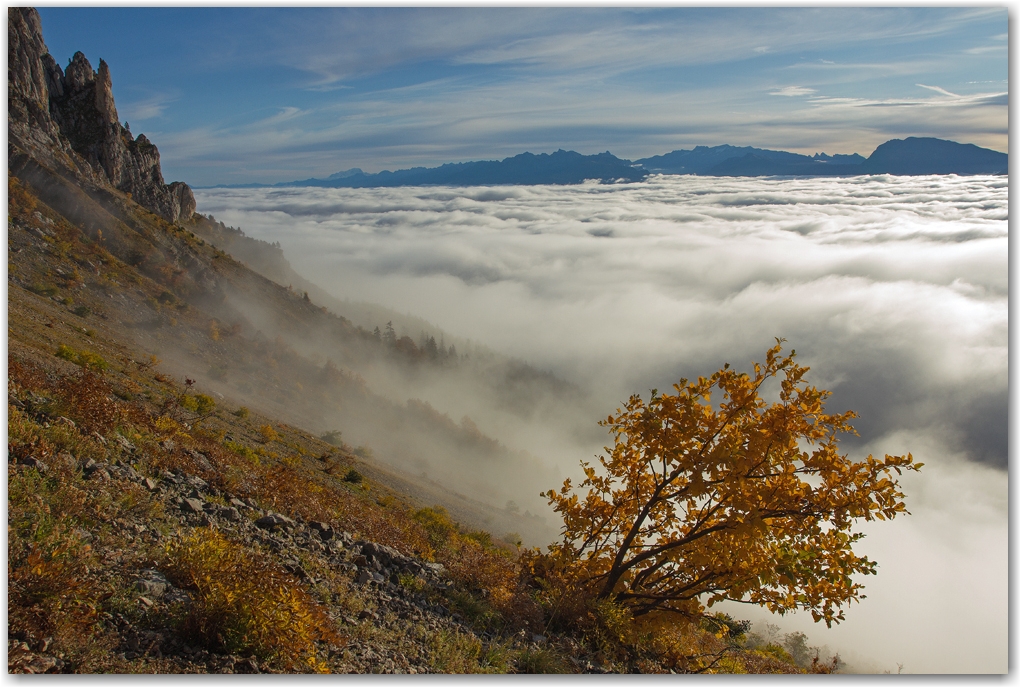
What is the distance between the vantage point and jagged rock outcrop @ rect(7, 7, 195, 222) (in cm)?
3584

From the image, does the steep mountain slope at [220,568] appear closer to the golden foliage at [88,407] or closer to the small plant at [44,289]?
the golden foliage at [88,407]

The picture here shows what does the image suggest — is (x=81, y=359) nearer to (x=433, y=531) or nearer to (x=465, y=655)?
(x=433, y=531)

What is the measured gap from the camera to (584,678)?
5.57m

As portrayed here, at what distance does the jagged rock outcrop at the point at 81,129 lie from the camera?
3584cm

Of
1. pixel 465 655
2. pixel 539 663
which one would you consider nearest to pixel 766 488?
pixel 539 663

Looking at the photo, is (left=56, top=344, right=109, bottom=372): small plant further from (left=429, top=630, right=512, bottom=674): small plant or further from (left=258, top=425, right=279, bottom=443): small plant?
(left=429, top=630, right=512, bottom=674): small plant

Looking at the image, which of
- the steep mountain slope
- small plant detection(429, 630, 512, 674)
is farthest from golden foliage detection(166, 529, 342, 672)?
small plant detection(429, 630, 512, 674)

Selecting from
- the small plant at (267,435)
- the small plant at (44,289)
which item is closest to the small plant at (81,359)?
the small plant at (267,435)

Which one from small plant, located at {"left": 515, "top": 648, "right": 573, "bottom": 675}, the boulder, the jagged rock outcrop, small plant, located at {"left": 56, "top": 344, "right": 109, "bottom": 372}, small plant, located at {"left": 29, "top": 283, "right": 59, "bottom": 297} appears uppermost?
the jagged rock outcrop

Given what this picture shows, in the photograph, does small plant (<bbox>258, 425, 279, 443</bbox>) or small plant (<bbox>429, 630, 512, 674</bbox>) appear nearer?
small plant (<bbox>429, 630, 512, 674</bbox>)

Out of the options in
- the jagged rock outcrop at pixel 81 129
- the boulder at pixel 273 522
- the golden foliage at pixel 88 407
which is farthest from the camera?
the jagged rock outcrop at pixel 81 129

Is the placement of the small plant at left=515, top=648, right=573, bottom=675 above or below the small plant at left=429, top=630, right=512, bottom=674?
below

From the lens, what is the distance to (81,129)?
166 feet

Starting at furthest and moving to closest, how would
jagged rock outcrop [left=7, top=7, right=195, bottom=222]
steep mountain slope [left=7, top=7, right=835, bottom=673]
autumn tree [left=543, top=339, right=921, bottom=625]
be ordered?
jagged rock outcrop [left=7, top=7, right=195, bottom=222], autumn tree [left=543, top=339, right=921, bottom=625], steep mountain slope [left=7, top=7, right=835, bottom=673]
